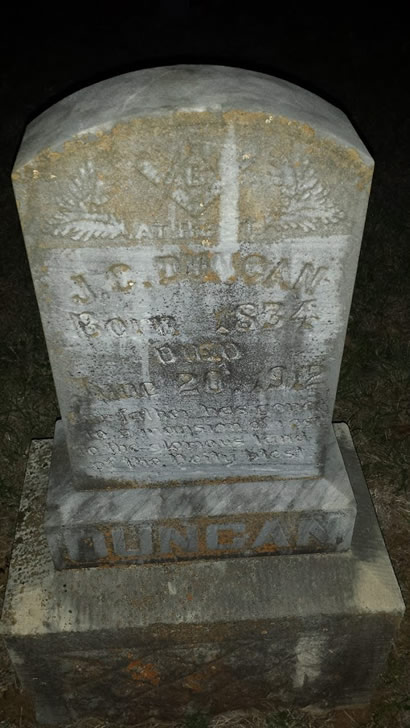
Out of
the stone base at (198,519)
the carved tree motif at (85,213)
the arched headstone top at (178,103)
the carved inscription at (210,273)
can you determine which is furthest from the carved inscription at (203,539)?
the arched headstone top at (178,103)

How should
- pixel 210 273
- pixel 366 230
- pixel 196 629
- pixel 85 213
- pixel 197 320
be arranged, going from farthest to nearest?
pixel 366 230 < pixel 196 629 < pixel 197 320 < pixel 210 273 < pixel 85 213

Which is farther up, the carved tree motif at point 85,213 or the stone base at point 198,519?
the carved tree motif at point 85,213

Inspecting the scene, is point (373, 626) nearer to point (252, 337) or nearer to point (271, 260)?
point (252, 337)

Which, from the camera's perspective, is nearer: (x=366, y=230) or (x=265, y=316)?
(x=265, y=316)

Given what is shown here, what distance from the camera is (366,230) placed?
5531 millimetres

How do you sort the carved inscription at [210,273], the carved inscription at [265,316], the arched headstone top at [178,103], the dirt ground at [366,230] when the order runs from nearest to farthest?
the arched headstone top at [178,103] → the carved inscription at [210,273] → the carved inscription at [265,316] → the dirt ground at [366,230]

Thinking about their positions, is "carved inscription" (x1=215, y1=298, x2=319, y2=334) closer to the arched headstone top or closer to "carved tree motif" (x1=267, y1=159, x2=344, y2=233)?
"carved tree motif" (x1=267, y1=159, x2=344, y2=233)

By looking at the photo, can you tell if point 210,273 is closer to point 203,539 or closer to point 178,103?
point 178,103

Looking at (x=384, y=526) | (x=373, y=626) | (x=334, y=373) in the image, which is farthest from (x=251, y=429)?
(x=384, y=526)

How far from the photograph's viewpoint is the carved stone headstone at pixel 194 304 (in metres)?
1.62

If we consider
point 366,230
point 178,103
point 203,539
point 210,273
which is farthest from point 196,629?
point 366,230

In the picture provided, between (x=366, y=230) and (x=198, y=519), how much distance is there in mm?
3876

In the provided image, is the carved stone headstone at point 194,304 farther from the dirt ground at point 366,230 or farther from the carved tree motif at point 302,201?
the dirt ground at point 366,230

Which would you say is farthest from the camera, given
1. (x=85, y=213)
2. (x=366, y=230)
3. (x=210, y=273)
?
(x=366, y=230)
